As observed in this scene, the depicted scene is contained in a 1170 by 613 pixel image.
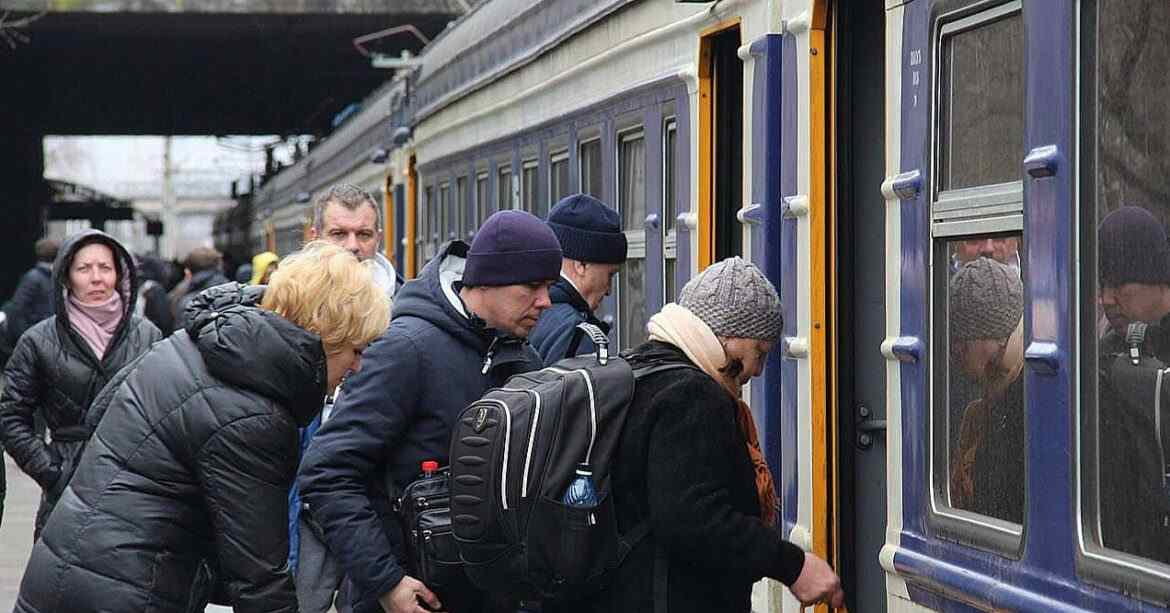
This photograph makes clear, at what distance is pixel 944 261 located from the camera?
4.56 metres

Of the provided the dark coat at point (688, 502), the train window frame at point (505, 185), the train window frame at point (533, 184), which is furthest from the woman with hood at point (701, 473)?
the train window frame at point (505, 185)

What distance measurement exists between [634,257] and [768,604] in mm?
1928

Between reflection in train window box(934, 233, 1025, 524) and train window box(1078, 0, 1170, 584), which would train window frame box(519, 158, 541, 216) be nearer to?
reflection in train window box(934, 233, 1025, 524)

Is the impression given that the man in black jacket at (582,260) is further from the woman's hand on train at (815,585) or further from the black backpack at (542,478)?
the woman's hand on train at (815,585)

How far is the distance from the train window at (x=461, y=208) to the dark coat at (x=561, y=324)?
230 inches

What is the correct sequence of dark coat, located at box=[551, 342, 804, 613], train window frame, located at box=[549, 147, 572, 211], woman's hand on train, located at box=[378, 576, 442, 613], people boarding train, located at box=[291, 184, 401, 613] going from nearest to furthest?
dark coat, located at box=[551, 342, 804, 613] < woman's hand on train, located at box=[378, 576, 442, 613] < people boarding train, located at box=[291, 184, 401, 613] < train window frame, located at box=[549, 147, 572, 211]

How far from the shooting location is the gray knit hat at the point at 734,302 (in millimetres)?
4137

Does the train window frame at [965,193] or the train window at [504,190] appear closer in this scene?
the train window frame at [965,193]

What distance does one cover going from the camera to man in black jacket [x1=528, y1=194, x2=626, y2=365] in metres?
5.88

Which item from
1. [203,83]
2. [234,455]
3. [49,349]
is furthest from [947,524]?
[203,83]

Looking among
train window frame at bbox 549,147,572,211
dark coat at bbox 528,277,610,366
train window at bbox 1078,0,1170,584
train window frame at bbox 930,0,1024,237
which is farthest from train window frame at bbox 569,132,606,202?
train window at bbox 1078,0,1170,584

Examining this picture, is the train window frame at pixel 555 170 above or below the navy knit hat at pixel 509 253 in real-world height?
above

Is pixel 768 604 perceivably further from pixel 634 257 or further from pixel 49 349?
pixel 49 349

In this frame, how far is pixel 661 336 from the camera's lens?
4.19 metres
